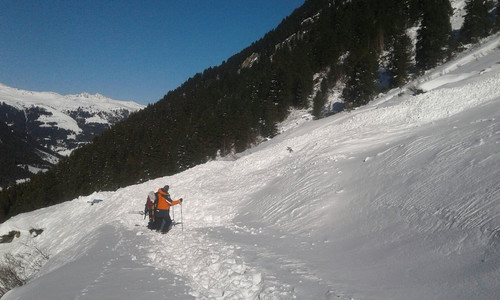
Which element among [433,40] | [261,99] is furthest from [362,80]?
[261,99]

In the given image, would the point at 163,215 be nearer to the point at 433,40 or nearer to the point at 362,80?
the point at 362,80

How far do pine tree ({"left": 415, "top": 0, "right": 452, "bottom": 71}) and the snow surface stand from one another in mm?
24395

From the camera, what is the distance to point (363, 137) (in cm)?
1605

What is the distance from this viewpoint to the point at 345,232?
8.00m

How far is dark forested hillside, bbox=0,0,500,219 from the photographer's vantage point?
41.2 meters

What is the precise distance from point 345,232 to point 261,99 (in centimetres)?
5205

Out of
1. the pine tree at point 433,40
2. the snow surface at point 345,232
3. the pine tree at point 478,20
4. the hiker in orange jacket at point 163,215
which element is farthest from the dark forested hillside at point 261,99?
the hiker in orange jacket at point 163,215

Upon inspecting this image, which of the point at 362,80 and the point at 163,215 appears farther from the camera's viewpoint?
the point at 362,80

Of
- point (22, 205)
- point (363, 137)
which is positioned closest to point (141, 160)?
point (22, 205)

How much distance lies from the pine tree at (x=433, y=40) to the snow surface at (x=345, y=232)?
24.4 meters

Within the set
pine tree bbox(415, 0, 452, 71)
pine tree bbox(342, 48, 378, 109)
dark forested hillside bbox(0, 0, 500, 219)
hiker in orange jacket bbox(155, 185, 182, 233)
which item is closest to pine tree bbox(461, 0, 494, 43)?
pine tree bbox(415, 0, 452, 71)

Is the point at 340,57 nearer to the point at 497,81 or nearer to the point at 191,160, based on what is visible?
A: the point at 191,160

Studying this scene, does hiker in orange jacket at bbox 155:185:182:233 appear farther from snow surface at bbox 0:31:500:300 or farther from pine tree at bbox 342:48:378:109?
pine tree at bbox 342:48:378:109

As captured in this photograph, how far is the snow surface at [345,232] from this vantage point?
17.3ft
